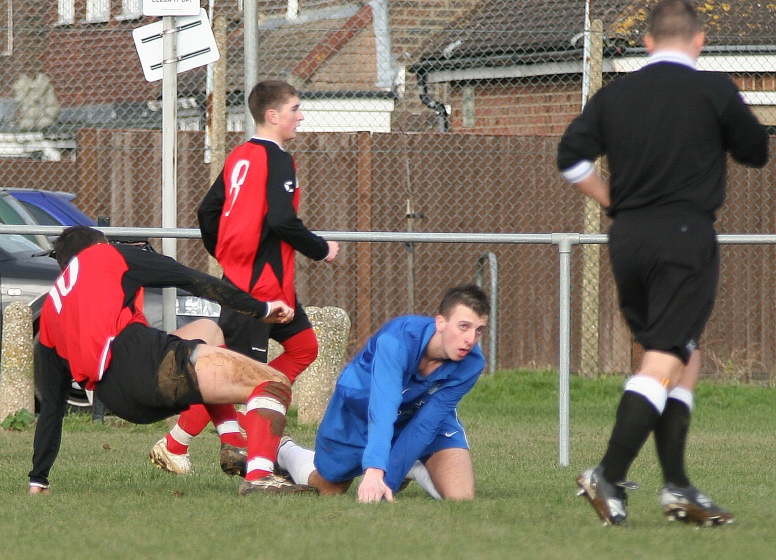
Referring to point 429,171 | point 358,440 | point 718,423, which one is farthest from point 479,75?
point 358,440

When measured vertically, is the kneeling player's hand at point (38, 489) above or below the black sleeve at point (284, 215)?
below

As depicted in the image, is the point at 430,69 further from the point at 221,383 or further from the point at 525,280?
the point at 221,383

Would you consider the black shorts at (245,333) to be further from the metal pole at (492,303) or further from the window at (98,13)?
the window at (98,13)

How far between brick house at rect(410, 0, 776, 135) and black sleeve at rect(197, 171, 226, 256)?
7710mm

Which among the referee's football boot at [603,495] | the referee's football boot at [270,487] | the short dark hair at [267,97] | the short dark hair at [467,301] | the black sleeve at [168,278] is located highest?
the short dark hair at [267,97]

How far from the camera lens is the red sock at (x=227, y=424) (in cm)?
616

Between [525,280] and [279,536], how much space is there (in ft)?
26.2

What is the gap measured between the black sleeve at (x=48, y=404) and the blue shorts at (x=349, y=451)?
3.87 ft

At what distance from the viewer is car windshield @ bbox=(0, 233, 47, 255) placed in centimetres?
984

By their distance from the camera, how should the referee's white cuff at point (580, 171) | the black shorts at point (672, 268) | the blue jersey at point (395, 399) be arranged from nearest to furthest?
the black shorts at point (672, 268)
the referee's white cuff at point (580, 171)
the blue jersey at point (395, 399)

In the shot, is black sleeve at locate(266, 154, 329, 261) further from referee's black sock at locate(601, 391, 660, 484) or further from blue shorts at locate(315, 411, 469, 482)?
referee's black sock at locate(601, 391, 660, 484)

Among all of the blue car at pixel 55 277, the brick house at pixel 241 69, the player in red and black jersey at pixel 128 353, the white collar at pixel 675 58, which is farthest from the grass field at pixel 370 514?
the brick house at pixel 241 69

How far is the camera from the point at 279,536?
4.30 meters

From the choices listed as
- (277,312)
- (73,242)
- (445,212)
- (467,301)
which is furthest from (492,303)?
(73,242)
